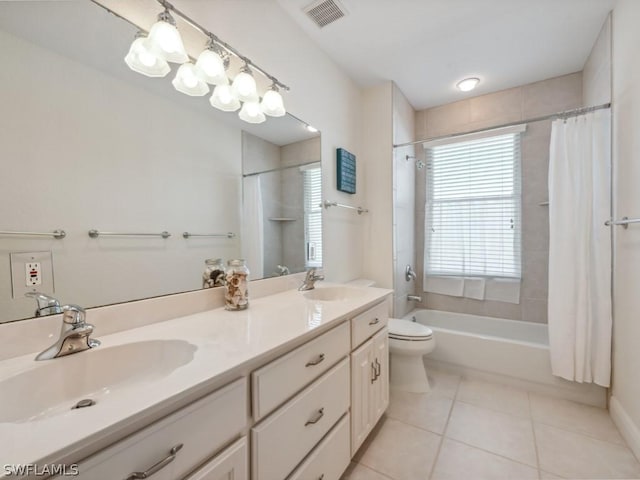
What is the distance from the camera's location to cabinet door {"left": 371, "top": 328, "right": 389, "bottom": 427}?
147 cm

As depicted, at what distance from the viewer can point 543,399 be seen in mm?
1904

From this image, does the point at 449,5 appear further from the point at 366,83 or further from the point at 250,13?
the point at 250,13

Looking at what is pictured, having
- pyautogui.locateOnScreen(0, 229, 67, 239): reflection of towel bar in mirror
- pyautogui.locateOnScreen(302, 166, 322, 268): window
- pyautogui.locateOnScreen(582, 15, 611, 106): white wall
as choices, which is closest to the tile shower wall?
pyautogui.locateOnScreen(582, 15, 611, 106): white wall

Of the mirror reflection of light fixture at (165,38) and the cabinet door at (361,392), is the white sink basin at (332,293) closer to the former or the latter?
the cabinet door at (361,392)

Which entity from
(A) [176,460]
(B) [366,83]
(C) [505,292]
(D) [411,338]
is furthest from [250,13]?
(C) [505,292]

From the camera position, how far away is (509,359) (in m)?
2.05

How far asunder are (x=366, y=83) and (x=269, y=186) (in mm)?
1541

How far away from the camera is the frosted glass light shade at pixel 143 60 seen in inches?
39.9

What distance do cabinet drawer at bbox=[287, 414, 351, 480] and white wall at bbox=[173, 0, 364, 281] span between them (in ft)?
3.44

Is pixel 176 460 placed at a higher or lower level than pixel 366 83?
lower

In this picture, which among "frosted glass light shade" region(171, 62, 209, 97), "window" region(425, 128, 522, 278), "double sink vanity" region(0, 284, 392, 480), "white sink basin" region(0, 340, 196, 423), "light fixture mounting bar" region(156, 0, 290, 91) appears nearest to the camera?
"double sink vanity" region(0, 284, 392, 480)

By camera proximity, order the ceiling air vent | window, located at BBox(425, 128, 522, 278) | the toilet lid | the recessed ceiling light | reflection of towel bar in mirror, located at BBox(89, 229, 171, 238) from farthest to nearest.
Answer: window, located at BBox(425, 128, 522, 278) → the recessed ceiling light → the toilet lid → the ceiling air vent → reflection of towel bar in mirror, located at BBox(89, 229, 171, 238)

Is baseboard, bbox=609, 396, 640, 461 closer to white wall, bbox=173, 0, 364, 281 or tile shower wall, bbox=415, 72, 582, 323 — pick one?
tile shower wall, bbox=415, 72, 582, 323

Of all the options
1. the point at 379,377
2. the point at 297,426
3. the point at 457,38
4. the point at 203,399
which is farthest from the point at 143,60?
the point at 457,38
